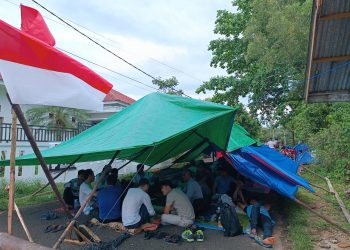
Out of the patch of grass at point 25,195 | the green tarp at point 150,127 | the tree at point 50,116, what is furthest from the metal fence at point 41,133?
the green tarp at point 150,127

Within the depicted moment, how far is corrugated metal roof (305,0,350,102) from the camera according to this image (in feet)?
14.2

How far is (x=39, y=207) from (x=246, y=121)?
592 inches

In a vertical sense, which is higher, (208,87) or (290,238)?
(208,87)

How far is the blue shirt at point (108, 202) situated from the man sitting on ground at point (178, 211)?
97 centimetres

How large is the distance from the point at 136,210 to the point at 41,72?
3.27 m

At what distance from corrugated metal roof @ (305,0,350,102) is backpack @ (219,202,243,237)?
2.64 m

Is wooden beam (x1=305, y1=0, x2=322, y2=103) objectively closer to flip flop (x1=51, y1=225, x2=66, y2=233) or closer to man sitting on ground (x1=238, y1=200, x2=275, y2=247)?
man sitting on ground (x1=238, y1=200, x2=275, y2=247)

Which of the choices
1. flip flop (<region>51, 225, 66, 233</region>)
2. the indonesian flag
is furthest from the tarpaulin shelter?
the indonesian flag

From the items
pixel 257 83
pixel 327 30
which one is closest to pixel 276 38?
pixel 257 83

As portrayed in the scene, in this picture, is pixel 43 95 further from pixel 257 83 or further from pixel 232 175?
pixel 257 83

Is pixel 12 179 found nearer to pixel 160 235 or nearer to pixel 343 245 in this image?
pixel 160 235

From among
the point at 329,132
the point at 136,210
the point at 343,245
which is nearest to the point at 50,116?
the point at 136,210

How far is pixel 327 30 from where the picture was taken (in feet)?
15.7

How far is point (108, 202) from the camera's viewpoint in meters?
6.49
